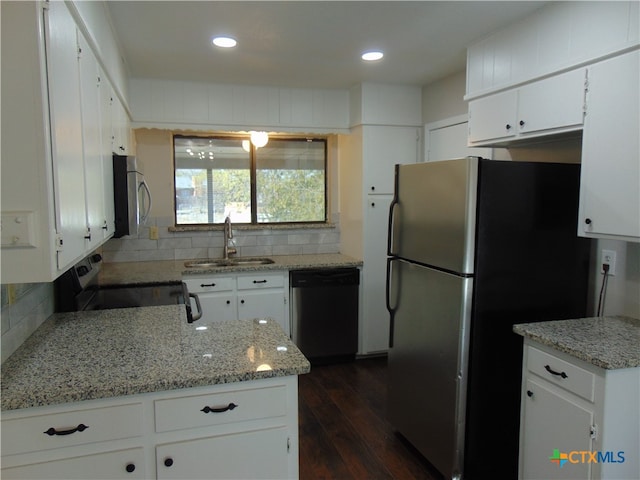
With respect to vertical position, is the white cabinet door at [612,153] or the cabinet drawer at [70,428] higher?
the white cabinet door at [612,153]

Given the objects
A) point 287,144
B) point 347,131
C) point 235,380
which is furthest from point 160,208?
point 235,380

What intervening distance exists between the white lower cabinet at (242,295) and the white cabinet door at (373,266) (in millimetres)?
732

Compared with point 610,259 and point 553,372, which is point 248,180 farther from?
point 553,372

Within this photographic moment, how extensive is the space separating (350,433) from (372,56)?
2.53m

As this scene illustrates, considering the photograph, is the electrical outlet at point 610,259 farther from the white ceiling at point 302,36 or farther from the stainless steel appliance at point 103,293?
the stainless steel appliance at point 103,293

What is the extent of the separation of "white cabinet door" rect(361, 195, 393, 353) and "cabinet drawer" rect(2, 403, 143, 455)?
109 inches

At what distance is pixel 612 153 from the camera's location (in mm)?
1953

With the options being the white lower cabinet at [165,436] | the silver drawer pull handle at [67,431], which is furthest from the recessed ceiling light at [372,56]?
the silver drawer pull handle at [67,431]

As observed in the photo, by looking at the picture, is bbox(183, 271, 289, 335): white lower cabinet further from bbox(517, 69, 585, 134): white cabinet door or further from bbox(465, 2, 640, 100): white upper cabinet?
bbox(517, 69, 585, 134): white cabinet door

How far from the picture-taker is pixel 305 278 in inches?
152

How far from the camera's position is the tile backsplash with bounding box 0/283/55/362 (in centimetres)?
166

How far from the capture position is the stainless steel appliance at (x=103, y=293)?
Answer: 2.33 meters

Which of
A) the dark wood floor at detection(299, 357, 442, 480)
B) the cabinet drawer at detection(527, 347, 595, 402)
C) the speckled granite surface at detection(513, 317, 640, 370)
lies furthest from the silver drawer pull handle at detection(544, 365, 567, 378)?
the dark wood floor at detection(299, 357, 442, 480)

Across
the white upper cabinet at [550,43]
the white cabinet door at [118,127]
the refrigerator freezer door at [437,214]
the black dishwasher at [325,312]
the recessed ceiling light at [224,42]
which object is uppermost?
the recessed ceiling light at [224,42]
